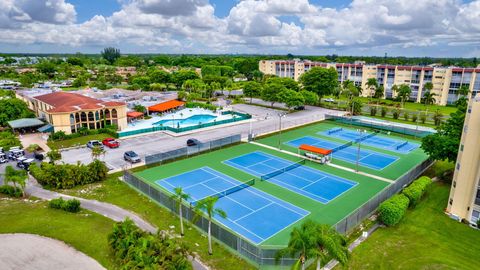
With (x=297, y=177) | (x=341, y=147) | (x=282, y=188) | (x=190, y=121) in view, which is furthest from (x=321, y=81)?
(x=282, y=188)

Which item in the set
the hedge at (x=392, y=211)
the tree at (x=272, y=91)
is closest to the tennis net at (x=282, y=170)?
the hedge at (x=392, y=211)

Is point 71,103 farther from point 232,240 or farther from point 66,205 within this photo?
point 232,240

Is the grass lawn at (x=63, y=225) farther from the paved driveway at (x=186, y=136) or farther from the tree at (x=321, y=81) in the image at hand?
the tree at (x=321, y=81)

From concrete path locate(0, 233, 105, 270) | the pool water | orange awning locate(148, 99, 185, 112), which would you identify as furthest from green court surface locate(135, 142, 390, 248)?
orange awning locate(148, 99, 185, 112)

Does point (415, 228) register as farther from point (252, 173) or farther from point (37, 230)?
point (37, 230)

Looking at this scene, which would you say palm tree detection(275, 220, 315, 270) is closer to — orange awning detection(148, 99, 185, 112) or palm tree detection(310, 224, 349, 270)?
palm tree detection(310, 224, 349, 270)

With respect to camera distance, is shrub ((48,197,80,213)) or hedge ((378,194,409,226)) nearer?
hedge ((378,194,409,226))

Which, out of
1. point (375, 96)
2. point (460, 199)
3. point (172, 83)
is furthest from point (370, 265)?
point (172, 83)
